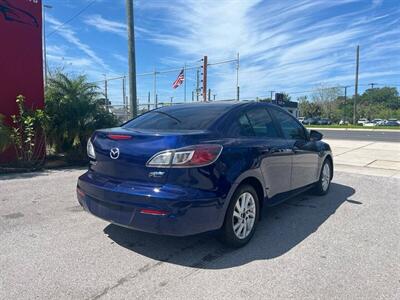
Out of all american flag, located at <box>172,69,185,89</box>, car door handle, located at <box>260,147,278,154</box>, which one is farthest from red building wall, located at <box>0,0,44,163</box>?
american flag, located at <box>172,69,185,89</box>

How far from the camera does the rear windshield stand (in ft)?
12.3

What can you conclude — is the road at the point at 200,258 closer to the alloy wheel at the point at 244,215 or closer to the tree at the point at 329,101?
the alloy wheel at the point at 244,215

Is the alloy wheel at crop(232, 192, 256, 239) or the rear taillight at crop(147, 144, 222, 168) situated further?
the alloy wheel at crop(232, 192, 256, 239)

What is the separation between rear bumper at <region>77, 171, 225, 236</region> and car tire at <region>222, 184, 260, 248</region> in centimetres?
18

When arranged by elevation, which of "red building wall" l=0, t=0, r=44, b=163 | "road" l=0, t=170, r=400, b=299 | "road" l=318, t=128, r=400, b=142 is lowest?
"road" l=0, t=170, r=400, b=299

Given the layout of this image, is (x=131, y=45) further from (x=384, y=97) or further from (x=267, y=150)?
(x=384, y=97)

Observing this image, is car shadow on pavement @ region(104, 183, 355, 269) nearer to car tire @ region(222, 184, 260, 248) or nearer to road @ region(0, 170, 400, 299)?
road @ region(0, 170, 400, 299)

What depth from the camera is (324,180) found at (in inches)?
234

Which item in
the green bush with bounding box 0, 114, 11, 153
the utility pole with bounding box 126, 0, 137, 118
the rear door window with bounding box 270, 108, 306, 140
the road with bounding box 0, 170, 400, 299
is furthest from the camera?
the utility pole with bounding box 126, 0, 137, 118

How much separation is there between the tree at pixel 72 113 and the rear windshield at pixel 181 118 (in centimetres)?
490

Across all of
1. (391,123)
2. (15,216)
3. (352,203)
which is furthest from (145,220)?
(391,123)

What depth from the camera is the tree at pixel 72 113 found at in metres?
8.76

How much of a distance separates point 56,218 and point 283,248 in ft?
9.68

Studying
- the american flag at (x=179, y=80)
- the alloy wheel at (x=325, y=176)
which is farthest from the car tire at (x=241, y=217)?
the american flag at (x=179, y=80)
